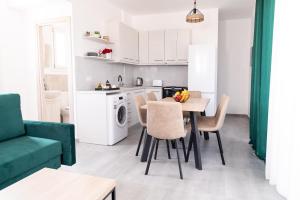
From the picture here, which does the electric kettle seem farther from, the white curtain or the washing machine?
the white curtain

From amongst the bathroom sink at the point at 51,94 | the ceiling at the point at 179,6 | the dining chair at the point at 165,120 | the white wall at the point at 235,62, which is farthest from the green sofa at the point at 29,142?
the white wall at the point at 235,62

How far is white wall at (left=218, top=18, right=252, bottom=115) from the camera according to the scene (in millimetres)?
6125

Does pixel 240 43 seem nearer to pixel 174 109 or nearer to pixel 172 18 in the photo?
pixel 172 18

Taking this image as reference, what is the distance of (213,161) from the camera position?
295 cm

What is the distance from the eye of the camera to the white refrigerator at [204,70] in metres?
4.91

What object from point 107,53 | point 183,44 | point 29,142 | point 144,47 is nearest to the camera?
point 29,142

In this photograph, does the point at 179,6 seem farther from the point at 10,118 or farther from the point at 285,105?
the point at 10,118

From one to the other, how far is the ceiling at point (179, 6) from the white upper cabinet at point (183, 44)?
0.56m

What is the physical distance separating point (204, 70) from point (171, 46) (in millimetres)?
1074

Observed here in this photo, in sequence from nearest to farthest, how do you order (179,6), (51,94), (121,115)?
(121,115) → (51,94) → (179,6)

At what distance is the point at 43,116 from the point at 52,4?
2.05 meters

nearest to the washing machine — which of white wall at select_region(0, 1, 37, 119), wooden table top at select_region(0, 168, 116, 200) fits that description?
white wall at select_region(0, 1, 37, 119)

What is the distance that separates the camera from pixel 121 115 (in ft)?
13.2

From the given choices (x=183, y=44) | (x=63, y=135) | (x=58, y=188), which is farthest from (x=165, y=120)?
(x=183, y=44)
